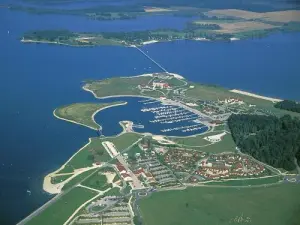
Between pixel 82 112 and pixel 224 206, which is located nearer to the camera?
pixel 224 206

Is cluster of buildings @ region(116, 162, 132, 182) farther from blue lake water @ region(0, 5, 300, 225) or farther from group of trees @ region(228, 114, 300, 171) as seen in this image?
group of trees @ region(228, 114, 300, 171)

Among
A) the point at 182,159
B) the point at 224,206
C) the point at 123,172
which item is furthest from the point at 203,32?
the point at 224,206

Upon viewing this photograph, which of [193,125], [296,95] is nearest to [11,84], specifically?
[193,125]

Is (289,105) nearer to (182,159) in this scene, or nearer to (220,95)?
(220,95)

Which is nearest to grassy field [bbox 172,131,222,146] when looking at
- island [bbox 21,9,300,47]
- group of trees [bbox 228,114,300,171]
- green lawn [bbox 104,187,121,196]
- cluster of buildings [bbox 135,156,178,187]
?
group of trees [bbox 228,114,300,171]

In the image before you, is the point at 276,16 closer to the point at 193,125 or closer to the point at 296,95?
the point at 296,95
